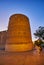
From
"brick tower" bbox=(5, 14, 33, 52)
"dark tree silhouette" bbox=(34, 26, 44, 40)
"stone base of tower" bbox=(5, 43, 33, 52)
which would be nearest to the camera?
"stone base of tower" bbox=(5, 43, 33, 52)

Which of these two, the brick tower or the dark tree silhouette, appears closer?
the brick tower

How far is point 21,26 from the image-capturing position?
21547 mm

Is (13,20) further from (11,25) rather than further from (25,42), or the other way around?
(25,42)

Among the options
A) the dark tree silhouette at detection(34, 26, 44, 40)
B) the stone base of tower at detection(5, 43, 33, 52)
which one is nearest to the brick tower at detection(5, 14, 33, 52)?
the stone base of tower at detection(5, 43, 33, 52)

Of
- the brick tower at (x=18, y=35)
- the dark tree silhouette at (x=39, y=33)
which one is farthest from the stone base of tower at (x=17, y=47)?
the dark tree silhouette at (x=39, y=33)

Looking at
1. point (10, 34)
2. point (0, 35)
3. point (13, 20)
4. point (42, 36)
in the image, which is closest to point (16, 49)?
point (10, 34)

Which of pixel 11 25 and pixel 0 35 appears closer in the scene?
pixel 11 25

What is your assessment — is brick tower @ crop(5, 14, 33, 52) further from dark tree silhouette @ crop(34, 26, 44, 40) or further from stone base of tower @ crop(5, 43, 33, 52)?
dark tree silhouette @ crop(34, 26, 44, 40)

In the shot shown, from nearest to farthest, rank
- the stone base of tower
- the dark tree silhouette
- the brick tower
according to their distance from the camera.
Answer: the stone base of tower, the brick tower, the dark tree silhouette

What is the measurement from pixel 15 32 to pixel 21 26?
130 centimetres

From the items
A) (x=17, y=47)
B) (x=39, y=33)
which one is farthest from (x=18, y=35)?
(x=39, y=33)

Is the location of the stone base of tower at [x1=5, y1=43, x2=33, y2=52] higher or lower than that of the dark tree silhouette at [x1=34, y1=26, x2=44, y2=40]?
lower

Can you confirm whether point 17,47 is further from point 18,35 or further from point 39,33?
point 39,33

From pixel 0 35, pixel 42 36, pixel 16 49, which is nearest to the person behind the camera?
pixel 16 49
